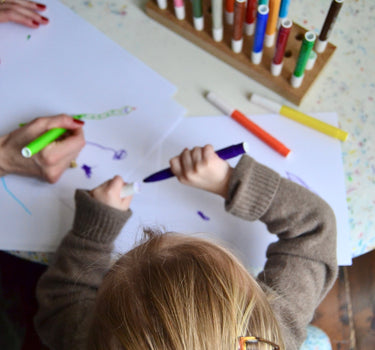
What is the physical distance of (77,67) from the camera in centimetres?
70

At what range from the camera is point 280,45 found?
22.9 inches

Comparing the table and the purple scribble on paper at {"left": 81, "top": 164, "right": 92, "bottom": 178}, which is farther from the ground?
the table

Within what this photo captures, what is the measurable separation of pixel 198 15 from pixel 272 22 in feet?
0.41

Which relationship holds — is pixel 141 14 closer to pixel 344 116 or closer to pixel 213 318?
pixel 344 116

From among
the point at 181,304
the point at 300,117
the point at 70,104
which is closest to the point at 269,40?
the point at 300,117

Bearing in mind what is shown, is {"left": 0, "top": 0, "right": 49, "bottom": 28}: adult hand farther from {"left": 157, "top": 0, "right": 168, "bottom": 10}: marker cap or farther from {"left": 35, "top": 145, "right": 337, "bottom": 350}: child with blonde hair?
{"left": 35, "top": 145, "right": 337, "bottom": 350}: child with blonde hair

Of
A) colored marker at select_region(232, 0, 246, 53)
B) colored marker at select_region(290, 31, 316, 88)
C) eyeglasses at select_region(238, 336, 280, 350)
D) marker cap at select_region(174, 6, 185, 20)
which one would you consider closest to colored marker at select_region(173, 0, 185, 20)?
marker cap at select_region(174, 6, 185, 20)

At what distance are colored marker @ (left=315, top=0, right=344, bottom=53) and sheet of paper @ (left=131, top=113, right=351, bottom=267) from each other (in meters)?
0.11

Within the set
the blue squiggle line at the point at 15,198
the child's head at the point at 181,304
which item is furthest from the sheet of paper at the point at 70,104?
the child's head at the point at 181,304

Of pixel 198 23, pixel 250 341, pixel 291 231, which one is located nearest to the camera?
pixel 250 341

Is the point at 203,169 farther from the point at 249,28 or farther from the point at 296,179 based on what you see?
the point at 249,28

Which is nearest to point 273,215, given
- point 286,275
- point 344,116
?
point 286,275

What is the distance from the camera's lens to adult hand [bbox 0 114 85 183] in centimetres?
62

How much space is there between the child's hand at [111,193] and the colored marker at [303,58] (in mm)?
318
